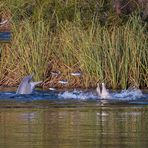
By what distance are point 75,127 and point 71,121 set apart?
2.83 feet

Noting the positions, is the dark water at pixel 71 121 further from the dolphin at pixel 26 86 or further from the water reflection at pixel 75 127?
the dolphin at pixel 26 86

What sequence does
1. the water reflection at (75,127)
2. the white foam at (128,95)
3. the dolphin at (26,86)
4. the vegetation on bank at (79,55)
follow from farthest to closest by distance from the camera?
the vegetation on bank at (79,55)
the dolphin at (26,86)
the white foam at (128,95)
the water reflection at (75,127)

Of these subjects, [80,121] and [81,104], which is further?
[81,104]

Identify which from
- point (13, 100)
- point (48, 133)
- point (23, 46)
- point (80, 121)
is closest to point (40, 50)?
point (23, 46)

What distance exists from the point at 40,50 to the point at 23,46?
39 centimetres

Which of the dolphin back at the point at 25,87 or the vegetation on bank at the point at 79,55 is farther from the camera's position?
the vegetation on bank at the point at 79,55

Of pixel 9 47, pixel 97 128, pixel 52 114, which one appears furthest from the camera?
pixel 9 47

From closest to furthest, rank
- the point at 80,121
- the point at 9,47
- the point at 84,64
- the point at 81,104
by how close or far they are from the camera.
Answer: the point at 80,121, the point at 81,104, the point at 84,64, the point at 9,47

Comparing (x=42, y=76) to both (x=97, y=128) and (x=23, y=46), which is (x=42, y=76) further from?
(x=97, y=128)

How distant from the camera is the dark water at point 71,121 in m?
11.4

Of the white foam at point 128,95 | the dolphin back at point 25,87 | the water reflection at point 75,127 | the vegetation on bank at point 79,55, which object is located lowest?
the water reflection at point 75,127

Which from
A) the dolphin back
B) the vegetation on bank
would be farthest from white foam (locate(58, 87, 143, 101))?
the vegetation on bank

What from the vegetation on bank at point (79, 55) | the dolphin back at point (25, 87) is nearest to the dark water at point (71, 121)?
the dolphin back at point (25, 87)

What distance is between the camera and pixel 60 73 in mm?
21656
